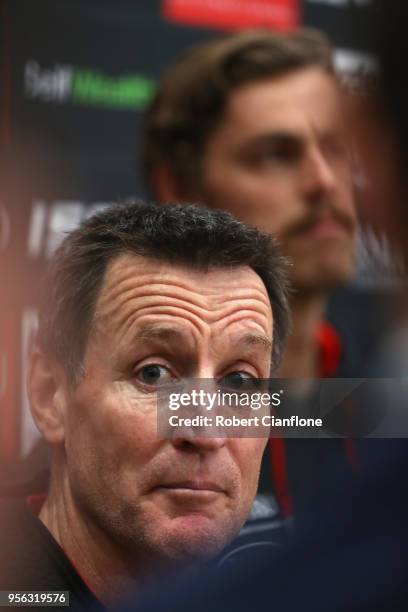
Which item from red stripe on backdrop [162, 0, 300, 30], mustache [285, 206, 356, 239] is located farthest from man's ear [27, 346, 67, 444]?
red stripe on backdrop [162, 0, 300, 30]

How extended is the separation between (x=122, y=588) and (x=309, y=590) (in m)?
0.33

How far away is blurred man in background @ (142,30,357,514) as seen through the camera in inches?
71.6

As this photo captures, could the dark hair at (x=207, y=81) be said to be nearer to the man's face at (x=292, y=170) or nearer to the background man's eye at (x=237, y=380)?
the man's face at (x=292, y=170)

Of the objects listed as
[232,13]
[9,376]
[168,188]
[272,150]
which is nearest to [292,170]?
[272,150]

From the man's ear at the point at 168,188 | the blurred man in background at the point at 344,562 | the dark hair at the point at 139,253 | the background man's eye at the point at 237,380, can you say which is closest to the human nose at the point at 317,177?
the man's ear at the point at 168,188

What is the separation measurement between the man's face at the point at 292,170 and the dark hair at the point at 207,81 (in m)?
0.02

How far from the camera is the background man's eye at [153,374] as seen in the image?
115 centimetres

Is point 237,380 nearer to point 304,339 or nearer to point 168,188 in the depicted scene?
point 304,339

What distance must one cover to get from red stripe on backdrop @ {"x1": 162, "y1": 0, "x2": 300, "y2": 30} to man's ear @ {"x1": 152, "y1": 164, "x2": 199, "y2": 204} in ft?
1.74

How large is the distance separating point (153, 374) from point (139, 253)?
0.50 feet

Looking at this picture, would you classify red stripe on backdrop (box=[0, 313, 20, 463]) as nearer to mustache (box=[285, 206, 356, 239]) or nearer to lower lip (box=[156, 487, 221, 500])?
mustache (box=[285, 206, 356, 239])

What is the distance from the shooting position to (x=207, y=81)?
2213 mm

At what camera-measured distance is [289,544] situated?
3.09 ft

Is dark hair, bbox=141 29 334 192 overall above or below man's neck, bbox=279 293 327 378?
above
